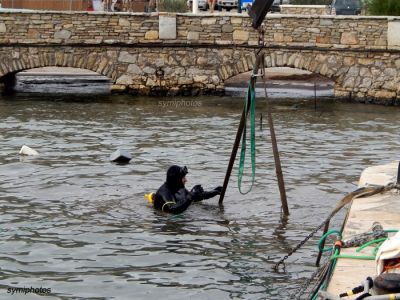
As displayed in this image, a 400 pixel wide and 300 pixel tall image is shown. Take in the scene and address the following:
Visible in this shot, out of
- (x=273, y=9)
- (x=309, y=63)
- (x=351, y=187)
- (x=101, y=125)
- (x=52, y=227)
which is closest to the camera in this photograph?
(x=52, y=227)

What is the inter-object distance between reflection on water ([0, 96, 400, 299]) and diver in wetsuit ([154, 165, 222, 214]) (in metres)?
0.18

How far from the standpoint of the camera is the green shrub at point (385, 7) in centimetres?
2998

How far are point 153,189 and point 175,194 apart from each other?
1835 mm

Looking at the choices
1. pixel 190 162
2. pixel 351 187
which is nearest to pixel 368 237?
pixel 351 187

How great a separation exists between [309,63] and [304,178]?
37.9 ft

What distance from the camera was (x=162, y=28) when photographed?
27656 millimetres

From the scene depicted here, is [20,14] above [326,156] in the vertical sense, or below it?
above

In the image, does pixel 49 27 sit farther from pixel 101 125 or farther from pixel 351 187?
pixel 351 187

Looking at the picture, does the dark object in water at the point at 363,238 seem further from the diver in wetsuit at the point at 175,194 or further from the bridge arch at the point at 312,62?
the bridge arch at the point at 312,62

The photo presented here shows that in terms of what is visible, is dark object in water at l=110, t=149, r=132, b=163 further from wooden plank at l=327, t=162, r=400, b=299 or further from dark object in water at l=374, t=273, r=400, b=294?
dark object in water at l=374, t=273, r=400, b=294

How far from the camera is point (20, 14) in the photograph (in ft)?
90.4
